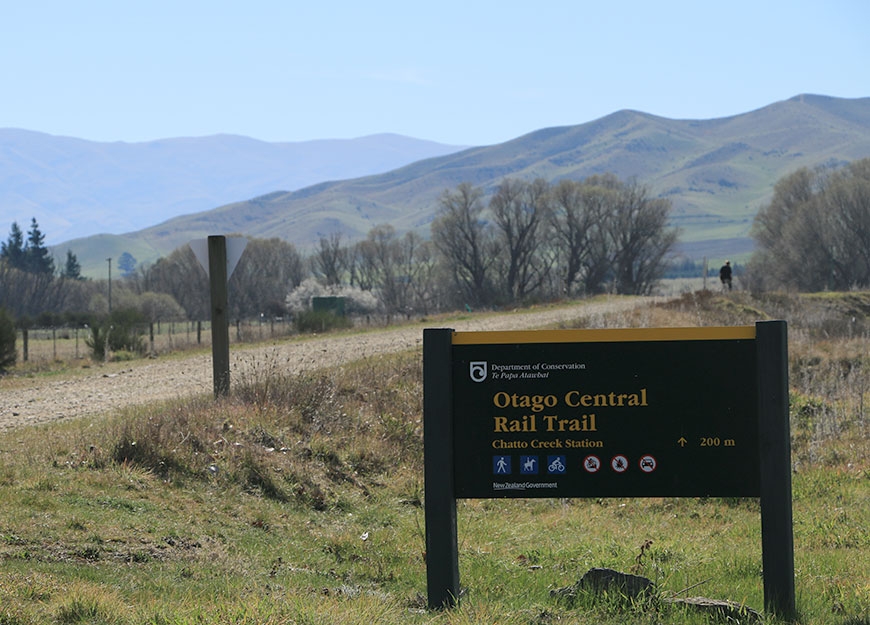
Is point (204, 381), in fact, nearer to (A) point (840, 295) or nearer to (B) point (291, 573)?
(B) point (291, 573)

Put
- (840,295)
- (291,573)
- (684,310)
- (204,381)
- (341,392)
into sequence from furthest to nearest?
(840,295), (684,310), (204,381), (341,392), (291,573)

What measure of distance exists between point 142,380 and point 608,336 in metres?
13.1

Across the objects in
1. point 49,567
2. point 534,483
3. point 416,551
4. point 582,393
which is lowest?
point 416,551

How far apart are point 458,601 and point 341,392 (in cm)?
908

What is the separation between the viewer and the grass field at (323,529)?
5.70m

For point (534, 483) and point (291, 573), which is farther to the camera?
point (291, 573)

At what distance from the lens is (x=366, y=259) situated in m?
130

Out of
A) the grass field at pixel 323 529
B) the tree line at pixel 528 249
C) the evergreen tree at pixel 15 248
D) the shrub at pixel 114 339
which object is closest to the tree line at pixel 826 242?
the tree line at pixel 528 249

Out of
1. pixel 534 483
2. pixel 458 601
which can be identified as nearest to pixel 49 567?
pixel 458 601

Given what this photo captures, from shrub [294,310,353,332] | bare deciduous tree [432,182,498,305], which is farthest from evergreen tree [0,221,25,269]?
shrub [294,310,353,332]

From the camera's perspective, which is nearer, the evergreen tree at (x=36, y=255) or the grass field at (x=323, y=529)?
the grass field at (x=323, y=529)

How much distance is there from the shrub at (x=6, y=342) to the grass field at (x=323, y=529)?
1173 cm

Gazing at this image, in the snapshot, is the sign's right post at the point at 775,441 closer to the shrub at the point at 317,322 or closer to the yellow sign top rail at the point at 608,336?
the yellow sign top rail at the point at 608,336

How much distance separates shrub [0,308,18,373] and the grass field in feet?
38.5
